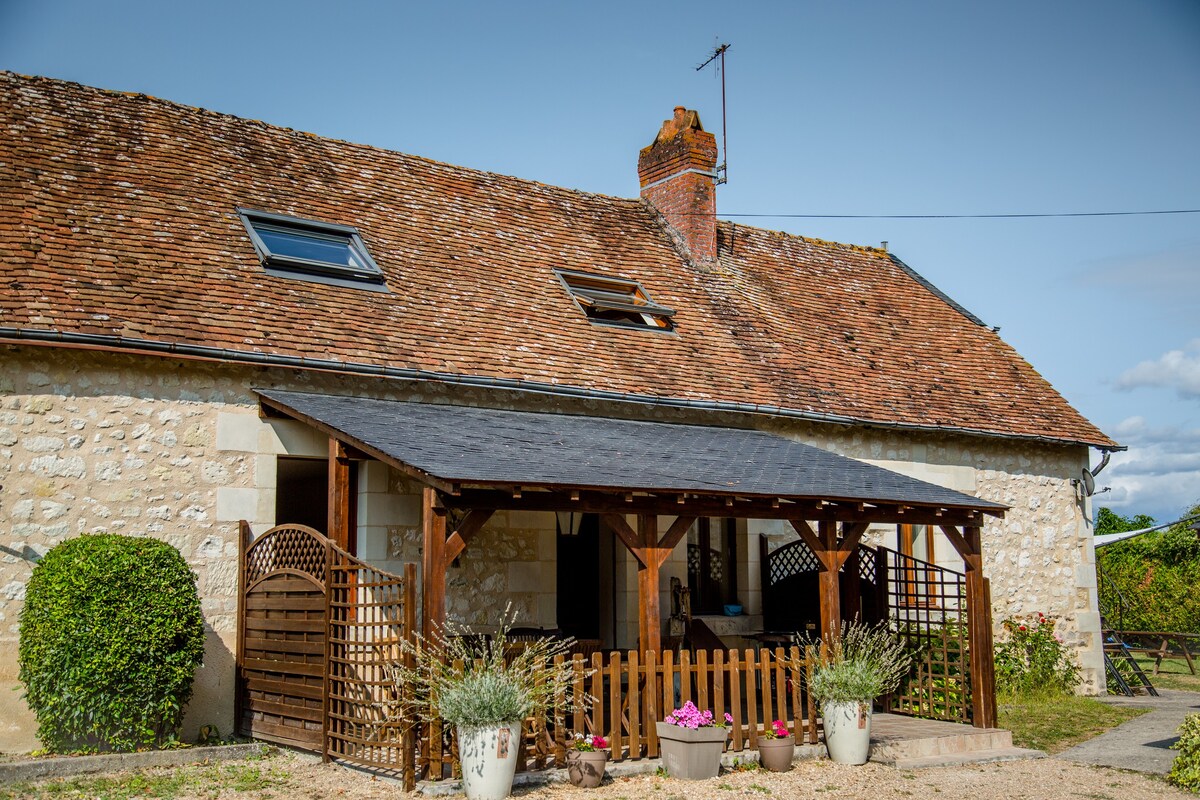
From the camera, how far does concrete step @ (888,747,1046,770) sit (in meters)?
9.33

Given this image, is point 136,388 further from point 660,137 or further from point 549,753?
point 660,137

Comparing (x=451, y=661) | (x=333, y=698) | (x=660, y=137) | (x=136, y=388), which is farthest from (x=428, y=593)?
(x=660, y=137)

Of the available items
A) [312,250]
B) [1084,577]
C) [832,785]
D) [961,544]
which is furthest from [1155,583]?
[312,250]

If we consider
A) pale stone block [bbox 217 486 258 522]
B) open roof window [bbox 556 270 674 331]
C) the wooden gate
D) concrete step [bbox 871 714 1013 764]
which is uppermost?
open roof window [bbox 556 270 674 331]

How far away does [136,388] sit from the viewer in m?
9.37

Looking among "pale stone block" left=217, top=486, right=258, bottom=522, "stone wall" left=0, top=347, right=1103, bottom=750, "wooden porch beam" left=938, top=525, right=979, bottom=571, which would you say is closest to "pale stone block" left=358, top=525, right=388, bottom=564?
"stone wall" left=0, top=347, right=1103, bottom=750

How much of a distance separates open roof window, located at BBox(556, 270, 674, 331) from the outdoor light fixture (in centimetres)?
232

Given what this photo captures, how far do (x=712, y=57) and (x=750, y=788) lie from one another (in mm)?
11982

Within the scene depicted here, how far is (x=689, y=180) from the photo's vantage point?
1584cm

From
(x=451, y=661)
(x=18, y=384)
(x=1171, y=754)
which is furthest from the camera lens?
(x=1171, y=754)

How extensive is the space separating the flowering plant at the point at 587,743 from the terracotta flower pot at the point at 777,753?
4.25 feet

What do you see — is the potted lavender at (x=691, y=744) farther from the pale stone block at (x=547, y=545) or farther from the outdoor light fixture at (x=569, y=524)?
the outdoor light fixture at (x=569, y=524)

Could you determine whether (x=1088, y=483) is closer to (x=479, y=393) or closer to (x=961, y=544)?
Answer: (x=961, y=544)

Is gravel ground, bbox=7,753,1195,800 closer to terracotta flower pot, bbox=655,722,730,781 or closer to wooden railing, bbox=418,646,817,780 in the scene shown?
terracotta flower pot, bbox=655,722,730,781
